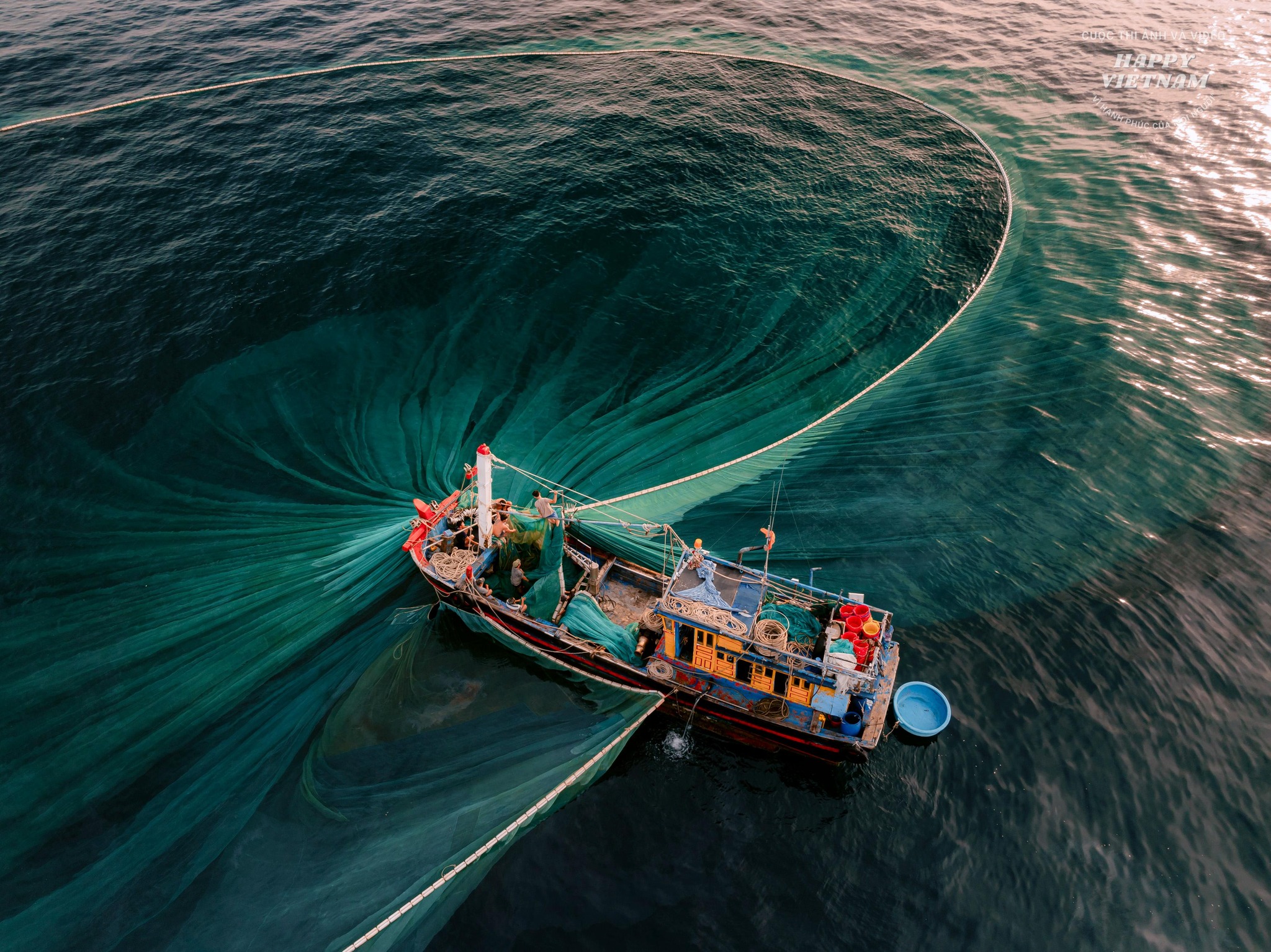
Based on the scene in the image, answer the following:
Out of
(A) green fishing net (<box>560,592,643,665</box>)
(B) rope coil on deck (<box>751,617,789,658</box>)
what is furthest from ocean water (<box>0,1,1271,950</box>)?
(B) rope coil on deck (<box>751,617,789,658</box>)

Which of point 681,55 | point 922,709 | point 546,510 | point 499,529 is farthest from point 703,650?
point 681,55

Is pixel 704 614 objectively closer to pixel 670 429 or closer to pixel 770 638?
pixel 770 638

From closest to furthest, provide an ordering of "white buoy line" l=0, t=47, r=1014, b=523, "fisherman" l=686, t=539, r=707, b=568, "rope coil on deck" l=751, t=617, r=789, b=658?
"rope coil on deck" l=751, t=617, r=789, b=658 → "fisherman" l=686, t=539, r=707, b=568 → "white buoy line" l=0, t=47, r=1014, b=523

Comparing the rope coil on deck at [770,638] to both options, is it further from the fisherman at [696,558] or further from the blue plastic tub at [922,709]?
the blue plastic tub at [922,709]

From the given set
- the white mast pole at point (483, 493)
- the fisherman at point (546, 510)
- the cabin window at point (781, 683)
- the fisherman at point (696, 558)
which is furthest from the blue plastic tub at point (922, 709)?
the white mast pole at point (483, 493)

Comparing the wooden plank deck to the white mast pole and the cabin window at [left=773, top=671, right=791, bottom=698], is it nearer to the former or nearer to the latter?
the cabin window at [left=773, top=671, right=791, bottom=698]
